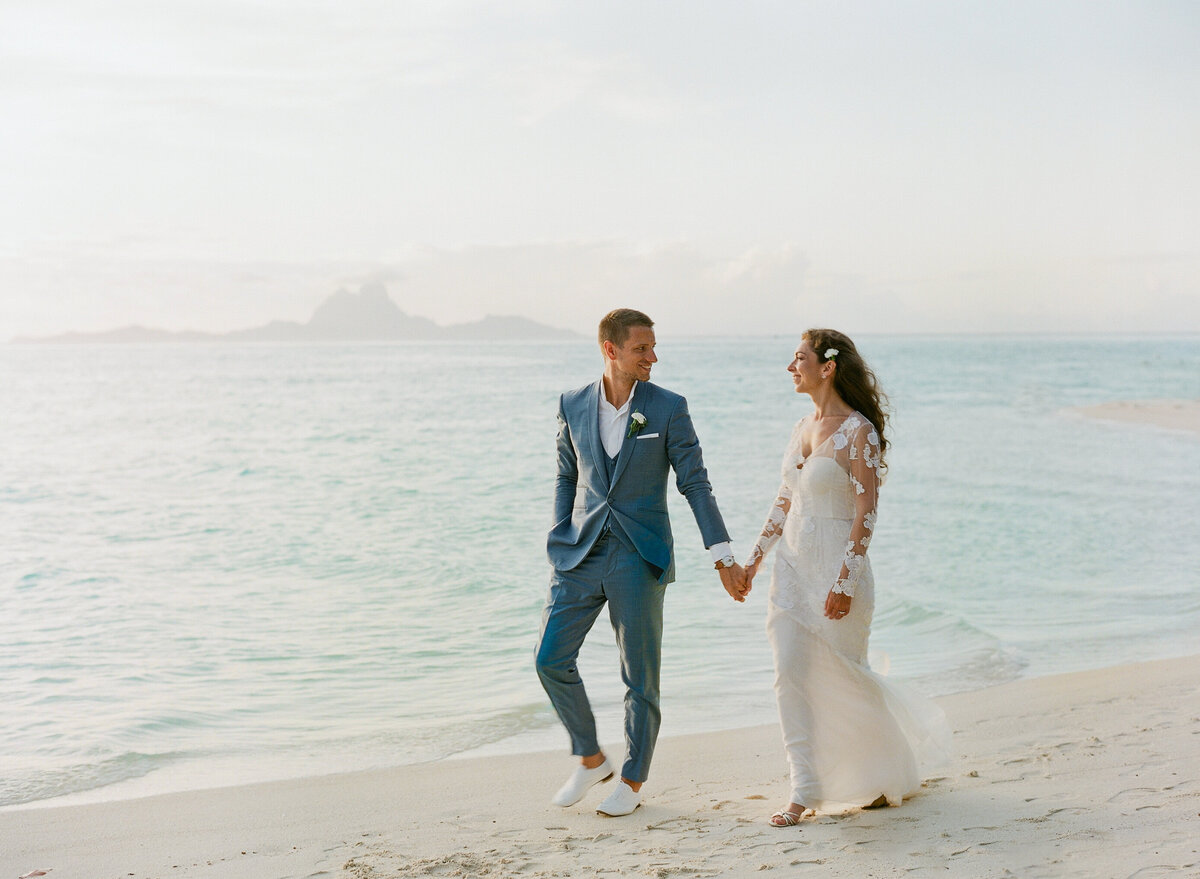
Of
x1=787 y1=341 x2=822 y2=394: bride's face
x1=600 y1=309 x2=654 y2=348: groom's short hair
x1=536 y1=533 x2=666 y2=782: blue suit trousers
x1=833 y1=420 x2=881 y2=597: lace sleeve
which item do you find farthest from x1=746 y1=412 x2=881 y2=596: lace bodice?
x1=600 y1=309 x2=654 y2=348: groom's short hair

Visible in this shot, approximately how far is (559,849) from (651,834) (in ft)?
1.14

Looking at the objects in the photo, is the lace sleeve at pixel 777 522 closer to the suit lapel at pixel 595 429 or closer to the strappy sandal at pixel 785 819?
the suit lapel at pixel 595 429

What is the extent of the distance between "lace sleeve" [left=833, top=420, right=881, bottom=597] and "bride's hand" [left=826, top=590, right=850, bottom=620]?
0.02 m

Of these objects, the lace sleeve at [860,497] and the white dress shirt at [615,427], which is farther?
the white dress shirt at [615,427]

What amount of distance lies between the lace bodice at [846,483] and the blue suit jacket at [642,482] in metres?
0.35

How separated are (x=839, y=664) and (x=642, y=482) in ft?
3.29

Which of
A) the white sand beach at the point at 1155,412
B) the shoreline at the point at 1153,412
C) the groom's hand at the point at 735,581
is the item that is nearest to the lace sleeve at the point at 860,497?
the groom's hand at the point at 735,581

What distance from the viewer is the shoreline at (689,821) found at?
339 cm

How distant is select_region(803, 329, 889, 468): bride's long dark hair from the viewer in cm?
406

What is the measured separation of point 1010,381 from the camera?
54750 mm

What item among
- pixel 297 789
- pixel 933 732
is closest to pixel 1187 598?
pixel 933 732

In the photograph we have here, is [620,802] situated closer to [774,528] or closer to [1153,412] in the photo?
[774,528]

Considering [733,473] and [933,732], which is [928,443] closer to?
[733,473]

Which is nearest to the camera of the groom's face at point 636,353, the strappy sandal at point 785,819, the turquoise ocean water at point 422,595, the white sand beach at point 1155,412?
the strappy sandal at point 785,819
